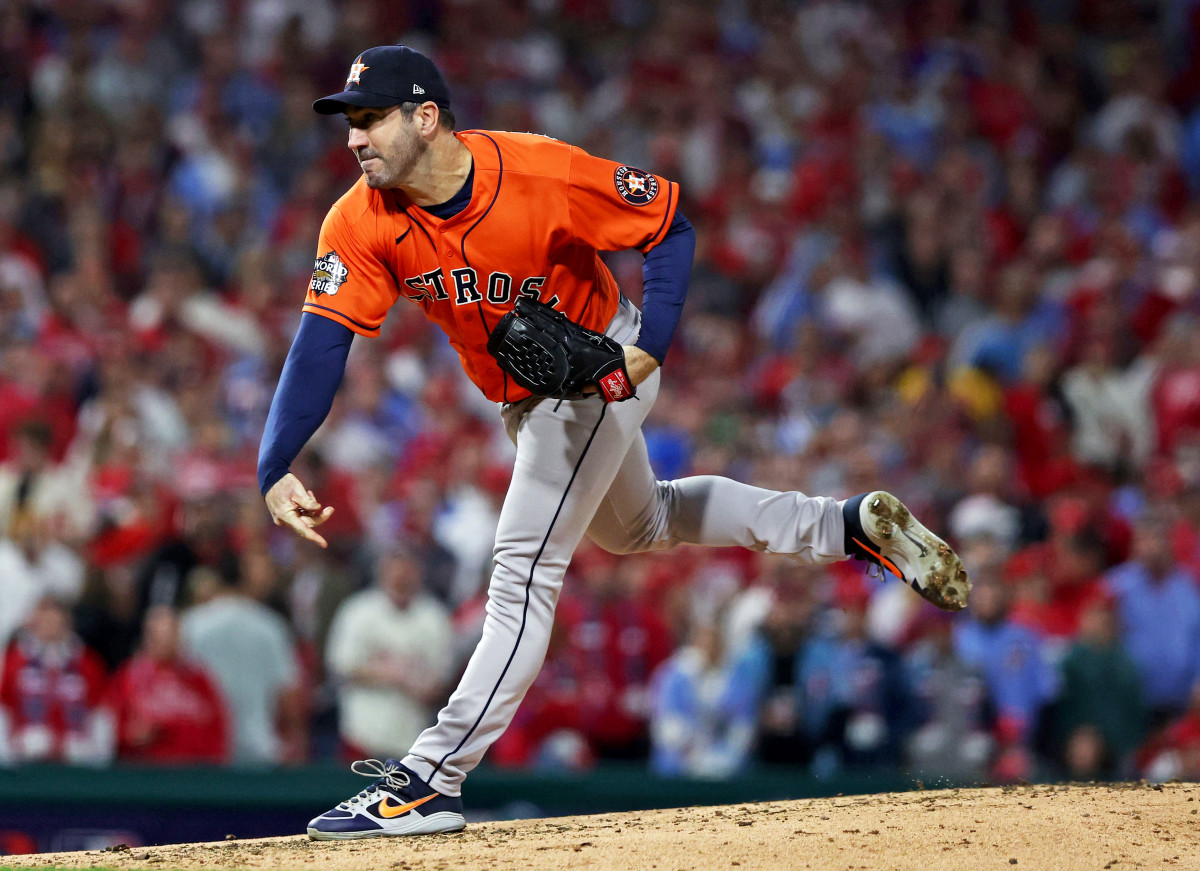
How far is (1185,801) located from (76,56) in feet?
29.2

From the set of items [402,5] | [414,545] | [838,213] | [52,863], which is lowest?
[52,863]

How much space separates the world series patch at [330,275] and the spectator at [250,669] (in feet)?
10.8

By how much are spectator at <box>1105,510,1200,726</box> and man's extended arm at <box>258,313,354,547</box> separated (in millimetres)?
4636

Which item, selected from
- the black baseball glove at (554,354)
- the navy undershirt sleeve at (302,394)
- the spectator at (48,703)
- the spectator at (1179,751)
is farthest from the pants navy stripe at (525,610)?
the spectator at (1179,751)

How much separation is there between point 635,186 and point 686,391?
4821 millimetres

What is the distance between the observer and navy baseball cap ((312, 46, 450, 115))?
12.6ft

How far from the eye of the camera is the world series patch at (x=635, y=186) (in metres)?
4.04

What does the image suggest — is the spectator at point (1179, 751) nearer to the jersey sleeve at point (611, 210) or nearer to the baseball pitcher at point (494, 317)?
the baseball pitcher at point (494, 317)

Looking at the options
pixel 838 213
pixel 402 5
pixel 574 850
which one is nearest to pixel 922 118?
pixel 838 213

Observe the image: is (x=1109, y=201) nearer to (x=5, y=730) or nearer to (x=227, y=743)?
(x=227, y=743)

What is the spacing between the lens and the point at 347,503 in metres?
7.96

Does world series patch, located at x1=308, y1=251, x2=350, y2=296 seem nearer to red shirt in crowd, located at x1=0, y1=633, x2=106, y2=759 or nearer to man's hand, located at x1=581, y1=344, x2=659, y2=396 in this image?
man's hand, located at x1=581, y1=344, x2=659, y2=396

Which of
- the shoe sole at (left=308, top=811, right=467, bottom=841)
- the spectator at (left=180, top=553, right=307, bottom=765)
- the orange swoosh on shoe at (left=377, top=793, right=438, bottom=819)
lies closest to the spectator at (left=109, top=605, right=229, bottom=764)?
the spectator at (left=180, top=553, right=307, bottom=765)

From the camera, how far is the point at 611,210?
4.04 metres
